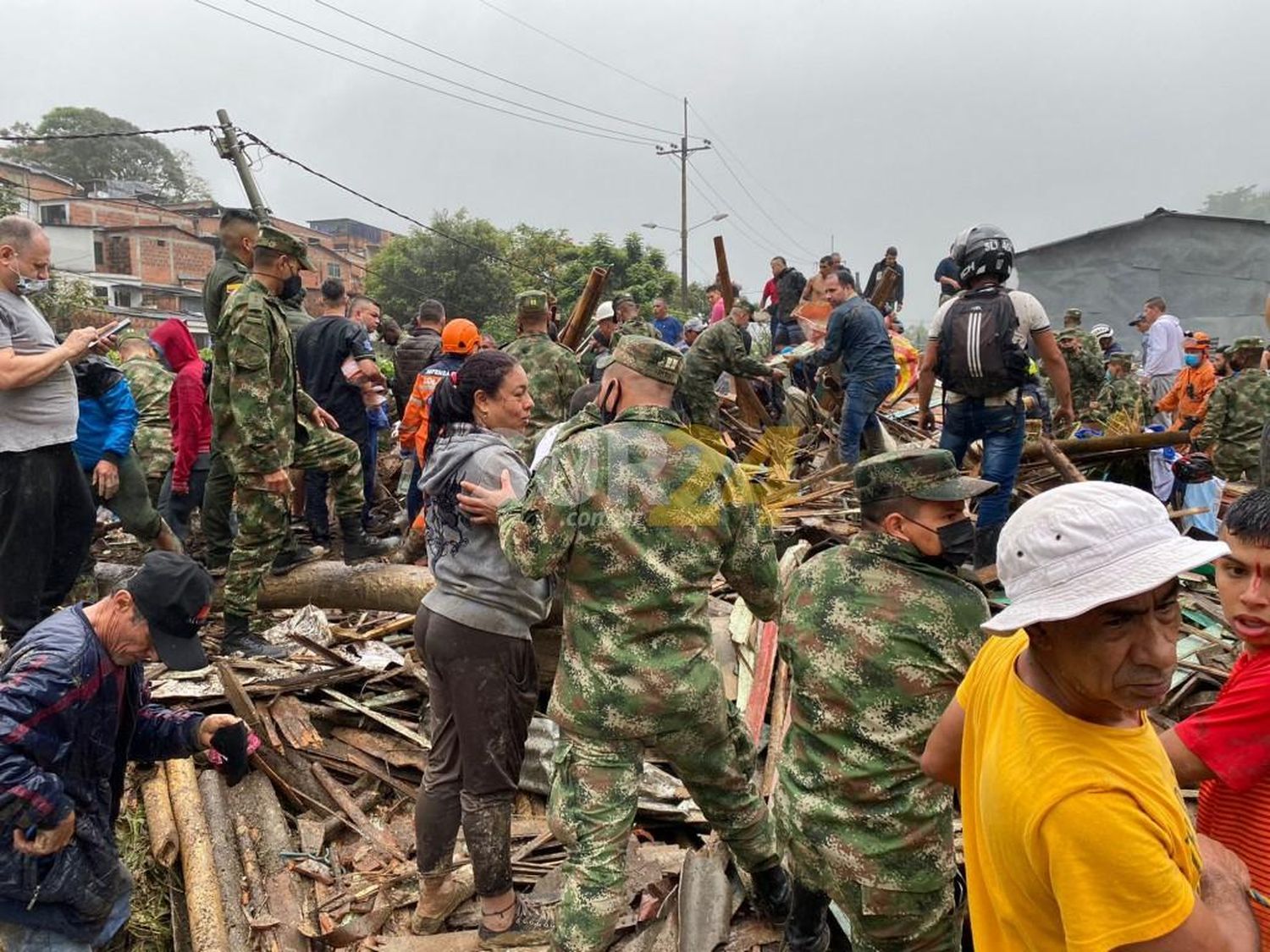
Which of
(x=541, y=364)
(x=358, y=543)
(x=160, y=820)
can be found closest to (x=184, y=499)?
(x=358, y=543)

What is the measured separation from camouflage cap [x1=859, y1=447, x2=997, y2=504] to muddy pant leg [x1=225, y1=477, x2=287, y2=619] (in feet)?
12.8

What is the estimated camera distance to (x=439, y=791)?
3539 mm

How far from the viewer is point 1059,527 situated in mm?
1451

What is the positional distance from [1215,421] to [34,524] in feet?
32.6

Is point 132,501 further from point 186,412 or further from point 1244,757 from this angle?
point 1244,757

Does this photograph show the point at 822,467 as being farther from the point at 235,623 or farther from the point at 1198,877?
the point at 1198,877

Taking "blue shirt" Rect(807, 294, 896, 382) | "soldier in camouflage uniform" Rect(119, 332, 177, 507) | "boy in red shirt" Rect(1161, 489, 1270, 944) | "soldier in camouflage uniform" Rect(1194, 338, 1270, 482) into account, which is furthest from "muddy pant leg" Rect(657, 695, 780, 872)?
"soldier in camouflage uniform" Rect(1194, 338, 1270, 482)

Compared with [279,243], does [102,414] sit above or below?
below

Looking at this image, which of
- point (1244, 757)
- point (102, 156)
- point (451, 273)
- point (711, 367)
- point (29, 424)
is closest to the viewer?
point (1244, 757)

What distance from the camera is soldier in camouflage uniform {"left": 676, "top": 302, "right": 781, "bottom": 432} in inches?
363

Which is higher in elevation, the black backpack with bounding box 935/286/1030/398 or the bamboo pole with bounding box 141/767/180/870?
the black backpack with bounding box 935/286/1030/398

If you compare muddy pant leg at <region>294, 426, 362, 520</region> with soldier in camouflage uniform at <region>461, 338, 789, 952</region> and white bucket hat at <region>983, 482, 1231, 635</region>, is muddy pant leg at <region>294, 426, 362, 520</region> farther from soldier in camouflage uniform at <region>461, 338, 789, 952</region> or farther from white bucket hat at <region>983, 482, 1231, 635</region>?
white bucket hat at <region>983, 482, 1231, 635</region>

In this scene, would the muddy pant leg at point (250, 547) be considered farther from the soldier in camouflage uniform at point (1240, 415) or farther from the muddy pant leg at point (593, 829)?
the soldier in camouflage uniform at point (1240, 415)

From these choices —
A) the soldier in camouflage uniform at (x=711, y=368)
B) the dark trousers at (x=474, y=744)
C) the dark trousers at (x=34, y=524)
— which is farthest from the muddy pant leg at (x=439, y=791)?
the soldier in camouflage uniform at (x=711, y=368)
